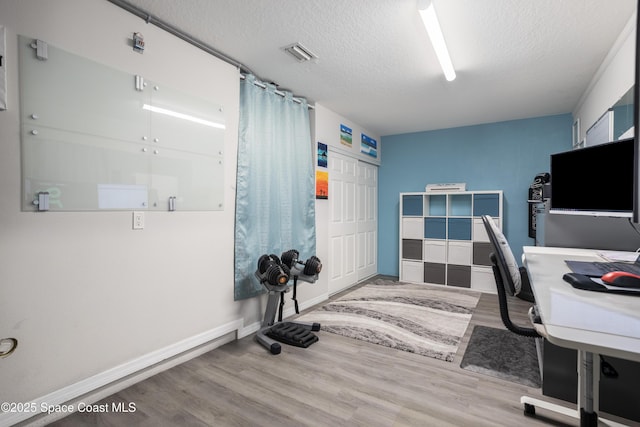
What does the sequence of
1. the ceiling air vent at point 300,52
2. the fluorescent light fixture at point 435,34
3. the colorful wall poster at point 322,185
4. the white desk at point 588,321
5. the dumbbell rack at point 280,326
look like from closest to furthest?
the white desk at point 588,321, the fluorescent light fixture at point 435,34, the ceiling air vent at point 300,52, the dumbbell rack at point 280,326, the colorful wall poster at point 322,185

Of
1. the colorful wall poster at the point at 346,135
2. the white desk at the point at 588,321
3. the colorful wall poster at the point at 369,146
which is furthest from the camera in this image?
the colorful wall poster at the point at 369,146

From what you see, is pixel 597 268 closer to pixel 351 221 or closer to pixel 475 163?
pixel 351 221

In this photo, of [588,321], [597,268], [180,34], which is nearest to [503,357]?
[597,268]

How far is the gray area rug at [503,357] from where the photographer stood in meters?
2.12

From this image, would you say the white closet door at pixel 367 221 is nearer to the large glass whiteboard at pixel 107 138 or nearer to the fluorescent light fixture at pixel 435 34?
the fluorescent light fixture at pixel 435 34

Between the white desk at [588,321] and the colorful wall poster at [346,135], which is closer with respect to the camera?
the white desk at [588,321]

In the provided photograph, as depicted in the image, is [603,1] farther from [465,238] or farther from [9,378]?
[9,378]

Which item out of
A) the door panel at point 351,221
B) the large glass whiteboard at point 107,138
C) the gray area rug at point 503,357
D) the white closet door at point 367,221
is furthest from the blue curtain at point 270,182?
the gray area rug at point 503,357

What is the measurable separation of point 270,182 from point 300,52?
1.19m

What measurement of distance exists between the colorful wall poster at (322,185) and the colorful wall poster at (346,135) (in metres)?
0.68

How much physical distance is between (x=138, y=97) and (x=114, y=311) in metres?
1.40

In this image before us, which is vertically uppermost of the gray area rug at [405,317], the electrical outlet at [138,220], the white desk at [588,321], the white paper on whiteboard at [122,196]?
the white paper on whiteboard at [122,196]

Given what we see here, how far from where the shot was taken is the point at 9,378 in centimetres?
151

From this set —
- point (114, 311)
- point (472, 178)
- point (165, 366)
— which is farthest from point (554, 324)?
point (472, 178)
